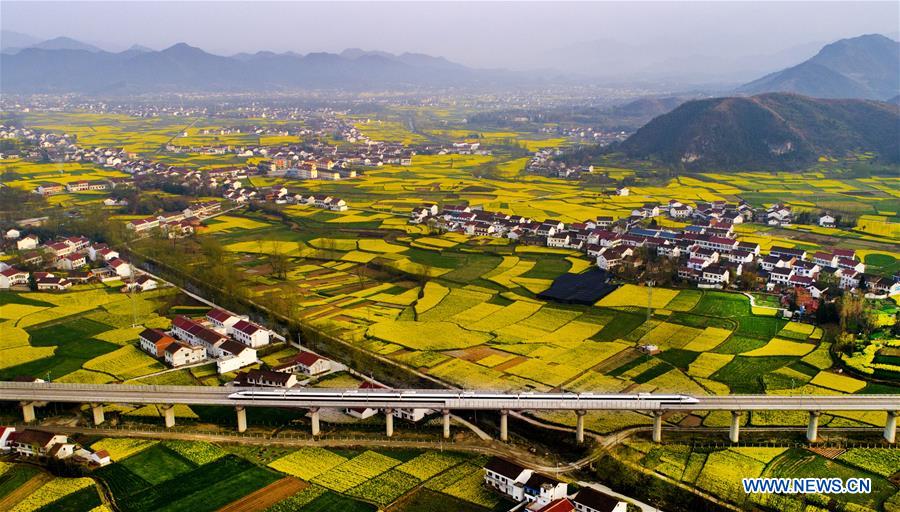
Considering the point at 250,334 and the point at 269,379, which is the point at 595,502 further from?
the point at 250,334

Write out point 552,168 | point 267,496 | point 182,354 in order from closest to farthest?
point 267,496, point 182,354, point 552,168

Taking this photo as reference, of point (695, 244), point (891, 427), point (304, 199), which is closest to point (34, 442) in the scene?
point (891, 427)

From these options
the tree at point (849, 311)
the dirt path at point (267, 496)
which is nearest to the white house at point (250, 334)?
the dirt path at point (267, 496)

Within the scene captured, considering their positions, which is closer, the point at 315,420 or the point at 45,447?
the point at 45,447

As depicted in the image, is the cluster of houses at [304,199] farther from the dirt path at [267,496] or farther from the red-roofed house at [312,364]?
the dirt path at [267,496]

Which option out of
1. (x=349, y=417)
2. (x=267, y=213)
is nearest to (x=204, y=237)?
(x=267, y=213)

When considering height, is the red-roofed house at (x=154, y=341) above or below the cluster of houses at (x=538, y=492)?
above
